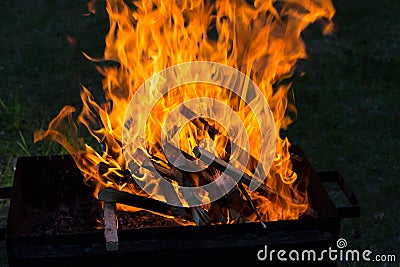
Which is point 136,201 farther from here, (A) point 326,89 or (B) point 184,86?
(A) point 326,89

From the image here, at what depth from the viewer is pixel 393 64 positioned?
885cm

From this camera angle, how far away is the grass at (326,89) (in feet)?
21.8

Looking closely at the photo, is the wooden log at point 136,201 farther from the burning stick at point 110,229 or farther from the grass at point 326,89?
the grass at point 326,89

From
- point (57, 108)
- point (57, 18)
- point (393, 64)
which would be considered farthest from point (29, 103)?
point (393, 64)

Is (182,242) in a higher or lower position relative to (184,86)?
lower

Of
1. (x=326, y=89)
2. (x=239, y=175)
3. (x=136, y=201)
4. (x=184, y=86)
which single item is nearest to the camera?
(x=136, y=201)

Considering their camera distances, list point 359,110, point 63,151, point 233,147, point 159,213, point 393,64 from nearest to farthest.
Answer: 1. point 159,213
2. point 233,147
3. point 63,151
4. point 359,110
5. point 393,64

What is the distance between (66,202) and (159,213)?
3.13ft

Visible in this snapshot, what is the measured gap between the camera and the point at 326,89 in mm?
8375

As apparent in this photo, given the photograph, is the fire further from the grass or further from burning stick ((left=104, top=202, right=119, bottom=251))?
the grass

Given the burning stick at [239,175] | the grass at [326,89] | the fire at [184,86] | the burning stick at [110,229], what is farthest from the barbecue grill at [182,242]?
the grass at [326,89]

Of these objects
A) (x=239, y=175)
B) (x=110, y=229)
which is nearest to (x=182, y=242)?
(x=110, y=229)

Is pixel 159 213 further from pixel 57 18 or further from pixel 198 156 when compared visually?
pixel 57 18

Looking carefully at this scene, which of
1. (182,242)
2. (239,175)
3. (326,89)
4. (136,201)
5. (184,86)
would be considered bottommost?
(326,89)
